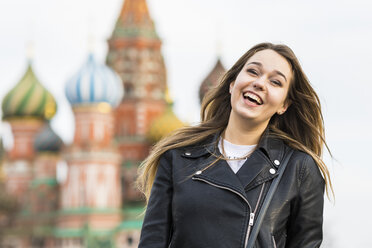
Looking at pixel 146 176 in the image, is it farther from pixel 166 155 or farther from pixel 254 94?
pixel 254 94

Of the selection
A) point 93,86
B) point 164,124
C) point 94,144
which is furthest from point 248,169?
point 164,124

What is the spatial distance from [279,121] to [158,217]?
0.54 m

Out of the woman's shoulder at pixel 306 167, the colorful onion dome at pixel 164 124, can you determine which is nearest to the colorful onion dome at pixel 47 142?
the colorful onion dome at pixel 164 124

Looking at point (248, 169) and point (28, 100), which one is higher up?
point (248, 169)

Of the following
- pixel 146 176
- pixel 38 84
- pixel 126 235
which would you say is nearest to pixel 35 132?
pixel 38 84

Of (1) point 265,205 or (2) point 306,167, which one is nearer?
(1) point 265,205

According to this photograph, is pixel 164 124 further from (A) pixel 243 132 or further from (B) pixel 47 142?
(A) pixel 243 132

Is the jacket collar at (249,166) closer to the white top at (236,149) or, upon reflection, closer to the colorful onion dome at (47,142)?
the white top at (236,149)

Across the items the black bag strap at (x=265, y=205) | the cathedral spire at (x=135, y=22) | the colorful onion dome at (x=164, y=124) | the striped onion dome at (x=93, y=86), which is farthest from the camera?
the cathedral spire at (x=135, y=22)

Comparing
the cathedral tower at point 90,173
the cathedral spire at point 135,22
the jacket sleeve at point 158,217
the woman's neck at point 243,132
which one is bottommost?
the cathedral tower at point 90,173

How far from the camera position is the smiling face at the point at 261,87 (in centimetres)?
296

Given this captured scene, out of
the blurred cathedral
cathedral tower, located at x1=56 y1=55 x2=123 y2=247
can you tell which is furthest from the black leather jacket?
cathedral tower, located at x1=56 y1=55 x2=123 y2=247

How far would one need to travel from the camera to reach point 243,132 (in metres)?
3.03

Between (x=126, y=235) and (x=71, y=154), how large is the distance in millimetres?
4002
